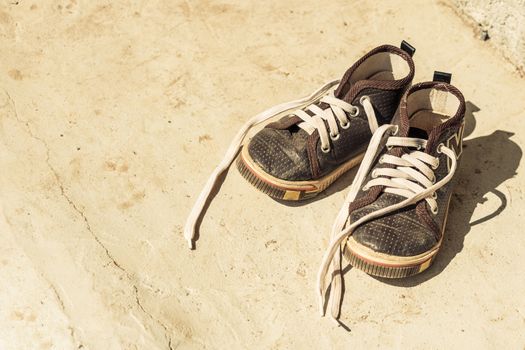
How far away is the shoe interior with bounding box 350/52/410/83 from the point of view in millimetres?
2615

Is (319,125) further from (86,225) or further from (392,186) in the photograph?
(86,225)

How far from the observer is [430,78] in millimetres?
3066

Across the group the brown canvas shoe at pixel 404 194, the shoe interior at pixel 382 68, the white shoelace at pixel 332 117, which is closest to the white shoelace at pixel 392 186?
the brown canvas shoe at pixel 404 194

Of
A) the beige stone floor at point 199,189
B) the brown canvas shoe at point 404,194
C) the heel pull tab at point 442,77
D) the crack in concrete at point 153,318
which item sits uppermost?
the heel pull tab at point 442,77

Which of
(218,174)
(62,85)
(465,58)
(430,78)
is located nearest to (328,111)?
(218,174)

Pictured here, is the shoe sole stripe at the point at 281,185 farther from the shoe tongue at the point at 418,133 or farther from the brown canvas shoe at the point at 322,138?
the shoe tongue at the point at 418,133

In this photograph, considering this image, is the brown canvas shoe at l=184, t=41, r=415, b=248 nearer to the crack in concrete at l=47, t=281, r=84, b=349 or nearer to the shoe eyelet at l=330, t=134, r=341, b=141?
the shoe eyelet at l=330, t=134, r=341, b=141

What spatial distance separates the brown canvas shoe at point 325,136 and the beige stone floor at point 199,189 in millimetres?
116

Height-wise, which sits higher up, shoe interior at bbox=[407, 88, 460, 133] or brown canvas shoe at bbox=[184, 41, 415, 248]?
shoe interior at bbox=[407, 88, 460, 133]

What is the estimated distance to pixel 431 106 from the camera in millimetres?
2553

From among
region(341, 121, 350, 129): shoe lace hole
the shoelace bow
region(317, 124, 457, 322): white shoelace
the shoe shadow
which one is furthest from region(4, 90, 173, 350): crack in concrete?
region(341, 121, 350, 129): shoe lace hole

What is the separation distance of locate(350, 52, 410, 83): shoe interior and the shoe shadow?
45cm

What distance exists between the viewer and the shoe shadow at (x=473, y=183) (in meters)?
2.44

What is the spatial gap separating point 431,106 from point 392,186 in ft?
1.32
